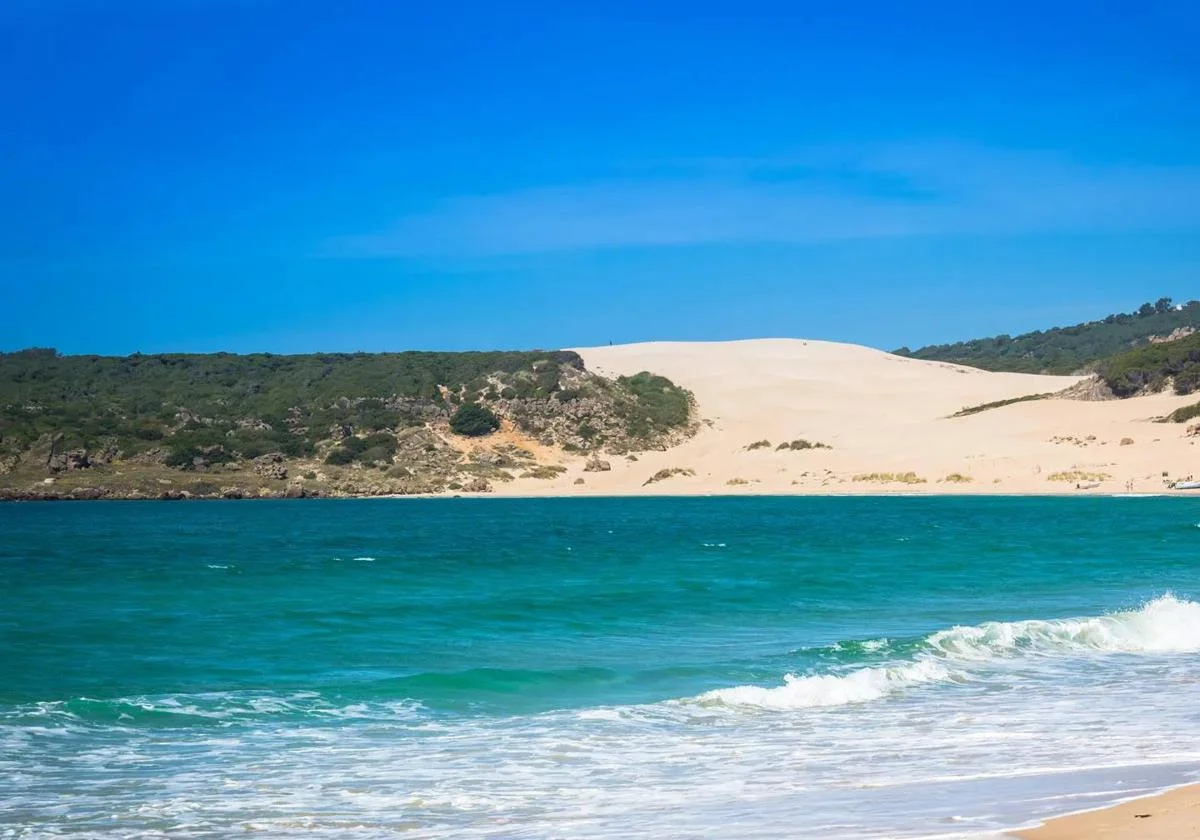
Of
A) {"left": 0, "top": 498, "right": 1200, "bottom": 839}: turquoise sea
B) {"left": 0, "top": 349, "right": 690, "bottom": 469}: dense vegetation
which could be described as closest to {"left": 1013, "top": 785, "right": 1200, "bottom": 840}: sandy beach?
{"left": 0, "top": 498, "right": 1200, "bottom": 839}: turquoise sea

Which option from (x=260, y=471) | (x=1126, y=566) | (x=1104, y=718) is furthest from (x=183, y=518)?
(x=1104, y=718)

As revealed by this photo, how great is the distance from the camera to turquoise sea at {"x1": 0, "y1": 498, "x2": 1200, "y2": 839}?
29.4 feet

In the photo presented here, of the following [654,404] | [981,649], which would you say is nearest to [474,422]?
[654,404]

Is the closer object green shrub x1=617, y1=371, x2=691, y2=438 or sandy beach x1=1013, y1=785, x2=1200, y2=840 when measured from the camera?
sandy beach x1=1013, y1=785, x2=1200, y2=840

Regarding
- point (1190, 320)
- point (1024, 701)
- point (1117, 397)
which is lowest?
point (1024, 701)

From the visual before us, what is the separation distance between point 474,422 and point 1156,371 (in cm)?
3740

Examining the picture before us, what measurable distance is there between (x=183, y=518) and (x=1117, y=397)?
4905cm

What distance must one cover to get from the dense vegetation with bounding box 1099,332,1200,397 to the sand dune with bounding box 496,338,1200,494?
2377 mm

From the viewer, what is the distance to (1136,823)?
7.70m

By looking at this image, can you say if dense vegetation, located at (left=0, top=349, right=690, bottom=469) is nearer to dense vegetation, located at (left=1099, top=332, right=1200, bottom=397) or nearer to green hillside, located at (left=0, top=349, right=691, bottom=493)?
green hillside, located at (left=0, top=349, right=691, bottom=493)

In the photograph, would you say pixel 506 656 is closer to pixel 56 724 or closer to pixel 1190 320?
pixel 56 724

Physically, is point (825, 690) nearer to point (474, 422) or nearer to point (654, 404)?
point (474, 422)

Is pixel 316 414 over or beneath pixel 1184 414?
over

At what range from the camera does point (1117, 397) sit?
70062 mm
